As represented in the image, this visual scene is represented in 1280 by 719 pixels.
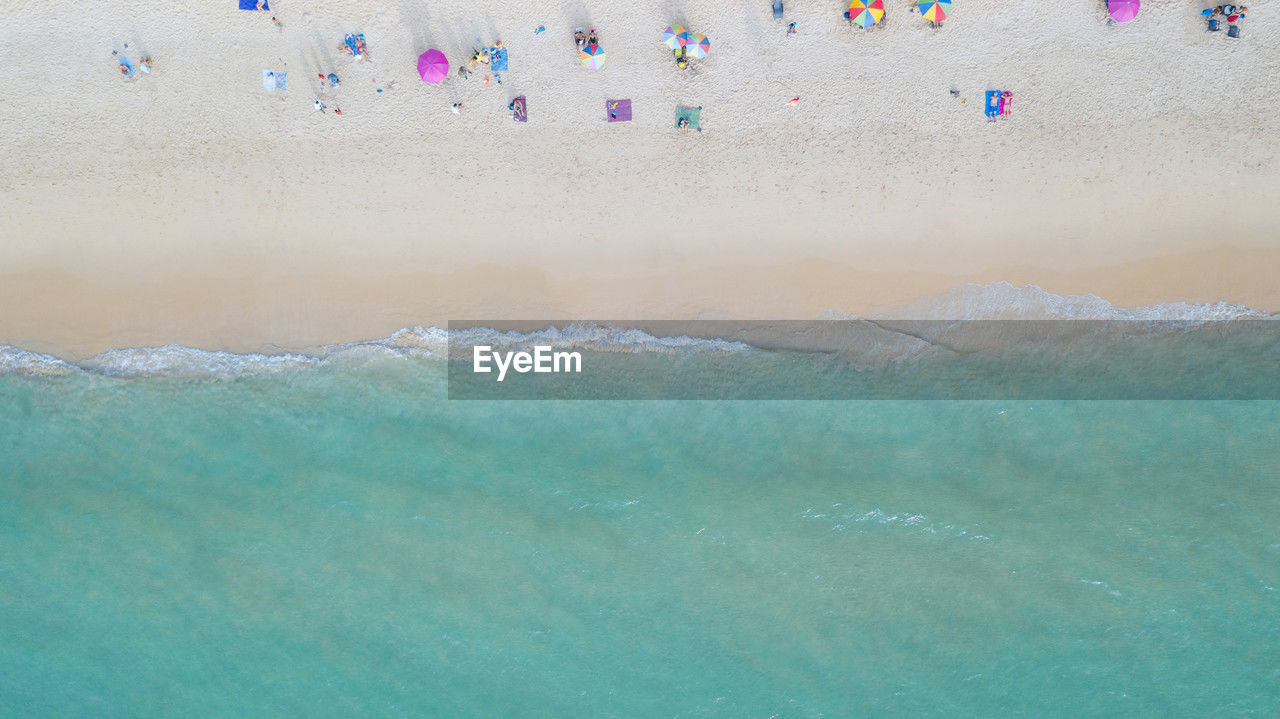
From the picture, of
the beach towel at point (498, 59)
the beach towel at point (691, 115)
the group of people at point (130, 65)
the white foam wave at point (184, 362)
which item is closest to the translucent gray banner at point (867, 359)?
the white foam wave at point (184, 362)

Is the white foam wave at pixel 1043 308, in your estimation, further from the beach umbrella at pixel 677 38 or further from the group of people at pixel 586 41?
the group of people at pixel 586 41

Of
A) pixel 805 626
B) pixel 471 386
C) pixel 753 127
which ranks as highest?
pixel 753 127

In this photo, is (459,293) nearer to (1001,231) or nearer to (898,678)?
(1001,231)

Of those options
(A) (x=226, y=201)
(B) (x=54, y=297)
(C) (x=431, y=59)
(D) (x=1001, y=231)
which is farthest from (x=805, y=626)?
(B) (x=54, y=297)

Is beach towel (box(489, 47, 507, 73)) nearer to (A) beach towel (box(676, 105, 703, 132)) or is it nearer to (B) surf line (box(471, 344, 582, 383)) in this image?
(A) beach towel (box(676, 105, 703, 132))

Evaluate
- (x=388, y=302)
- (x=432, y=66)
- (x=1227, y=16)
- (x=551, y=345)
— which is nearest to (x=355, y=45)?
(x=432, y=66)

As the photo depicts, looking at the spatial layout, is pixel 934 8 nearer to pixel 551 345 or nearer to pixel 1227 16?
pixel 1227 16
